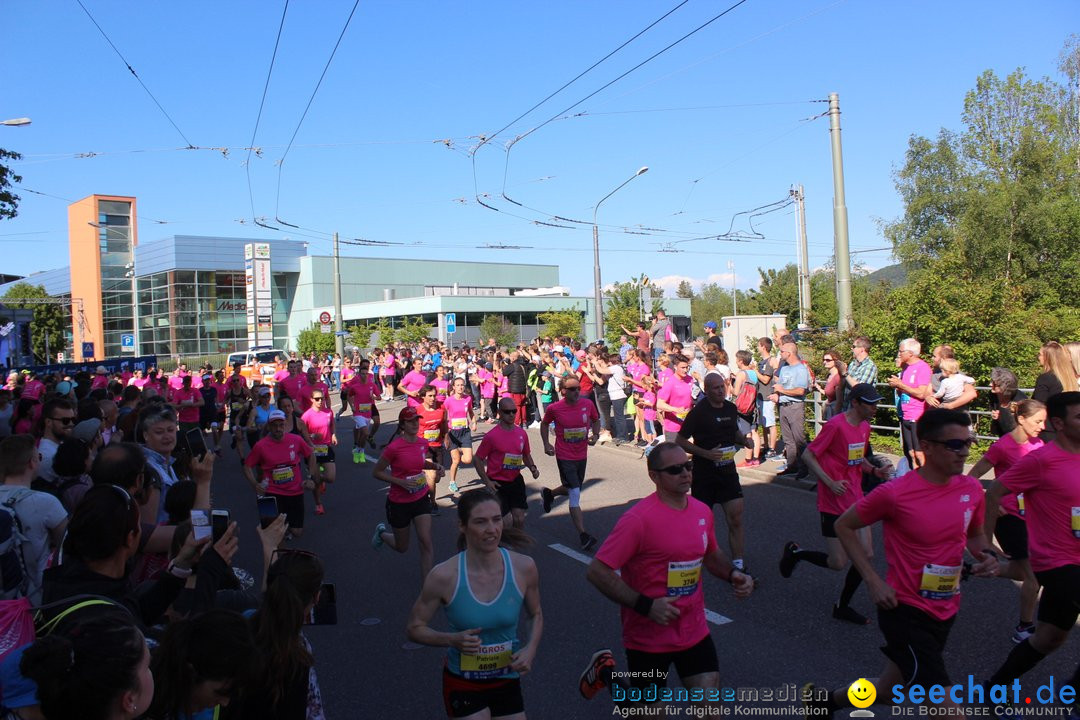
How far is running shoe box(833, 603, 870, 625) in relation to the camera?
565 cm

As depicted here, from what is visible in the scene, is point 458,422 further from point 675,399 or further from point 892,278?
point 892,278

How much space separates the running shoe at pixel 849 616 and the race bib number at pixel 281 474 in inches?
217

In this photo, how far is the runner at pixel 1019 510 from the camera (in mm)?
5090

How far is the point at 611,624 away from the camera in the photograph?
19.5 ft

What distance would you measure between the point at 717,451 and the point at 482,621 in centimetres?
397

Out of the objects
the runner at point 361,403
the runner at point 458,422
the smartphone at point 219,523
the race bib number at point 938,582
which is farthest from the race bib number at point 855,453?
the runner at point 361,403

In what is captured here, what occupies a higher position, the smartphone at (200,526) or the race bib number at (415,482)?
the smartphone at (200,526)

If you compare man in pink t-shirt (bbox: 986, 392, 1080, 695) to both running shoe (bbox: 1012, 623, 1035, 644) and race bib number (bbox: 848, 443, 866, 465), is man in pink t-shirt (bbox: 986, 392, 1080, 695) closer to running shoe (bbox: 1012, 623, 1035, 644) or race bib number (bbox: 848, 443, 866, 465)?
running shoe (bbox: 1012, 623, 1035, 644)

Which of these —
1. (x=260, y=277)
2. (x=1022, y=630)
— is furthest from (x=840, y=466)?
(x=260, y=277)

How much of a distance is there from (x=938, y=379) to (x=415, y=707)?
27.8 ft

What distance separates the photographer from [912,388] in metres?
9.87

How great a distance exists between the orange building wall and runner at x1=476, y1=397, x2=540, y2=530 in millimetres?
66029

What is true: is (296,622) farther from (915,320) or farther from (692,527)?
(915,320)

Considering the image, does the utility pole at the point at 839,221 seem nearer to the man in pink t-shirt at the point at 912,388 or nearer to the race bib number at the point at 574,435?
the man in pink t-shirt at the point at 912,388
